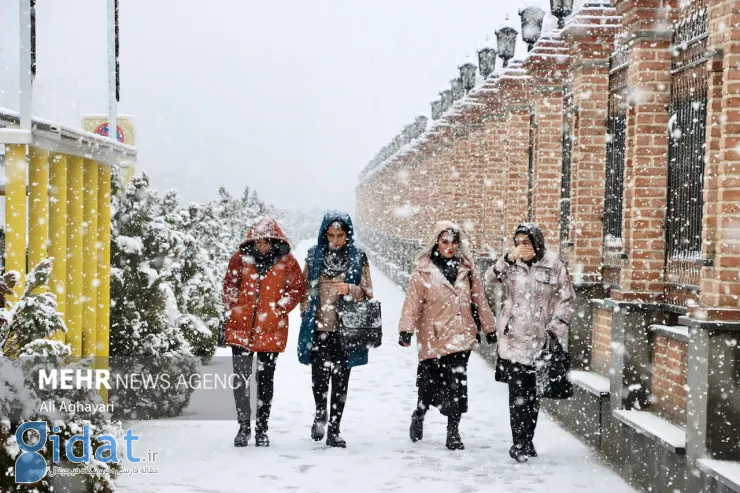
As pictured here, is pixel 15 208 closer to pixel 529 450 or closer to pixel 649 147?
pixel 529 450

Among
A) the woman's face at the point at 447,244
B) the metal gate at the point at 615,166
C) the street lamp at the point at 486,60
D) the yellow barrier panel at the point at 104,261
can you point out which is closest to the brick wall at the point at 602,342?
the metal gate at the point at 615,166

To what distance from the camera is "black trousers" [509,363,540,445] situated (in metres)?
7.23

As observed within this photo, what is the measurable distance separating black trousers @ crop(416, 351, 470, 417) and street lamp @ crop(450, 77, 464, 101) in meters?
13.4

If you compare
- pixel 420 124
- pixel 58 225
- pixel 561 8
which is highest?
pixel 420 124

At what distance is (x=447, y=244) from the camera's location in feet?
24.8

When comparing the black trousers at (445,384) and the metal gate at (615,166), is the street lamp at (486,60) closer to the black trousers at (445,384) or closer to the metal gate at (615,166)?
the metal gate at (615,166)

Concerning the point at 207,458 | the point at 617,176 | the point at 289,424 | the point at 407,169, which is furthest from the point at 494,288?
the point at 407,169

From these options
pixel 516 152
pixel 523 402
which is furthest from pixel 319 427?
pixel 516 152

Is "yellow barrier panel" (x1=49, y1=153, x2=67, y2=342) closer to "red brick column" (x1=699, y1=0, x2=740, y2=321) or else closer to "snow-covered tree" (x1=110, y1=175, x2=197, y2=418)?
"snow-covered tree" (x1=110, y1=175, x2=197, y2=418)

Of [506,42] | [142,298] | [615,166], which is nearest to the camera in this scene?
[142,298]

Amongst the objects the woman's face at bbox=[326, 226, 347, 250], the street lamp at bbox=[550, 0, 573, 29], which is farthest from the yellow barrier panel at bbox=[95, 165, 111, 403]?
the street lamp at bbox=[550, 0, 573, 29]

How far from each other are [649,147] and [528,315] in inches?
62.3

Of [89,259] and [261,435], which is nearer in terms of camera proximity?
[89,259]

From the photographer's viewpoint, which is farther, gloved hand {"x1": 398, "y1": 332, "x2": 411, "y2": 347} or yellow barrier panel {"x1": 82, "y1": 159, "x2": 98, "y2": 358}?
gloved hand {"x1": 398, "y1": 332, "x2": 411, "y2": 347}
